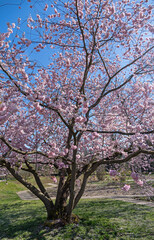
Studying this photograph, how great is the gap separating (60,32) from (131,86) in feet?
10.4

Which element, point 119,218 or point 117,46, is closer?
point 117,46

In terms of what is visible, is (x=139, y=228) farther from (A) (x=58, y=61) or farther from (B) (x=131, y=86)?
(A) (x=58, y=61)

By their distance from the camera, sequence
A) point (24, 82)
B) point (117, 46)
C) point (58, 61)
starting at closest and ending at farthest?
point (24, 82) < point (117, 46) < point (58, 61)

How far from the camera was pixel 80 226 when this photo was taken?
18.4 feet

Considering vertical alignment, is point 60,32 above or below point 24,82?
above

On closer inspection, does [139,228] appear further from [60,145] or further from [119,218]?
[60,145]

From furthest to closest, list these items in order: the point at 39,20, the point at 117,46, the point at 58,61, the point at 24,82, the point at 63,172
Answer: the point at 58,61
the point at 63,172
the point at 117,46
the point at 39,20
the point at 24,82

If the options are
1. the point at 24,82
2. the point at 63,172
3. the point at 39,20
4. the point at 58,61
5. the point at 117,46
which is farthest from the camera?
the point at 58,61

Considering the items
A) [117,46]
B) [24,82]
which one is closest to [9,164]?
[24,82]

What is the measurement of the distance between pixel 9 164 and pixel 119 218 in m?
4.15

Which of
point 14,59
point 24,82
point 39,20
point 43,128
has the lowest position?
point 43,128

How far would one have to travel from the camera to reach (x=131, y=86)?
697cm

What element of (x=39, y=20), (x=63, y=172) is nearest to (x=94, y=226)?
(x=63, y=172)

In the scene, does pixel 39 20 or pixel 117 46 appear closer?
pixel 39 20
